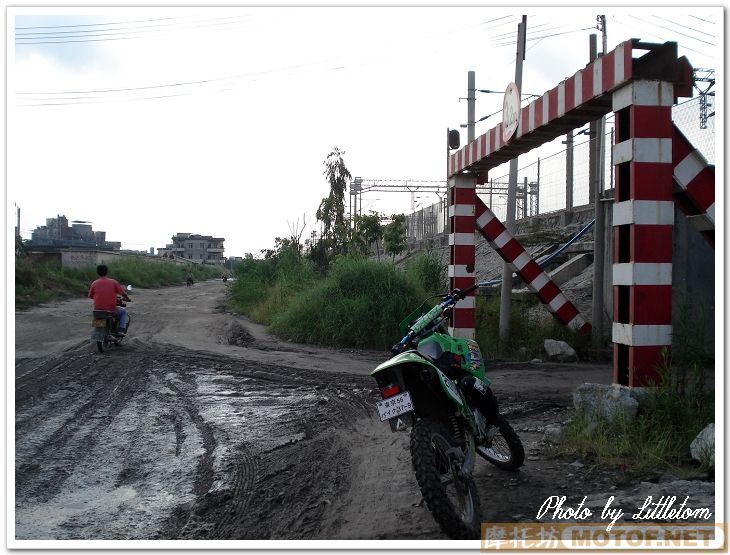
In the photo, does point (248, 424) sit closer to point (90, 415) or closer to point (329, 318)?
point (90, 415)

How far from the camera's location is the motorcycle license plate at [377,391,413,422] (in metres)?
3.72

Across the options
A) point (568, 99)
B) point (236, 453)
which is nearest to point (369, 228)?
point (568, 99)

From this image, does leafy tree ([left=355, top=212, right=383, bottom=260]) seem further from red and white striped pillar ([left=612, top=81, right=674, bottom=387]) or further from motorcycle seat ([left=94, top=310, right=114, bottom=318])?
red and white striped pillar ([left=612, top=81, right=674, bottom=387])

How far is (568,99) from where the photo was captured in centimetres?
621

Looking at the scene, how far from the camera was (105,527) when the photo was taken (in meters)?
3.91

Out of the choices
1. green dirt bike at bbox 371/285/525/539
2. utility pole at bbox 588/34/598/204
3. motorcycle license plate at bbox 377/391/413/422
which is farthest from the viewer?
utility pole at bbox 588/34/598/204

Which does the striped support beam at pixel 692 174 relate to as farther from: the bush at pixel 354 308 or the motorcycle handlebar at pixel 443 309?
the bush at pixel 354 308

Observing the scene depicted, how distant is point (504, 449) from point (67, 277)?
29525mm

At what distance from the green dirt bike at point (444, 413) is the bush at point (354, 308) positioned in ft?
24.0

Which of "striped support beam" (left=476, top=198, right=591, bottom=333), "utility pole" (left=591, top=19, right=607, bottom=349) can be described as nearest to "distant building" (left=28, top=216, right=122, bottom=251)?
"striped support beam" (left=476, top=198, right=591, bottom=333)

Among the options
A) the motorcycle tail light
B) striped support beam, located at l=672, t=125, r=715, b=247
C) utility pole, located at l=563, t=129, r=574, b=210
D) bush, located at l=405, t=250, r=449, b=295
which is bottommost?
the motorcycle tail light

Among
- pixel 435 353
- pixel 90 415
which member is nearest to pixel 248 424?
pixel 90 415

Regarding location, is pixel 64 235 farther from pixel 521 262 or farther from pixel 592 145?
pixel 521 262

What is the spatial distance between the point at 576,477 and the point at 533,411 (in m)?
2.17
